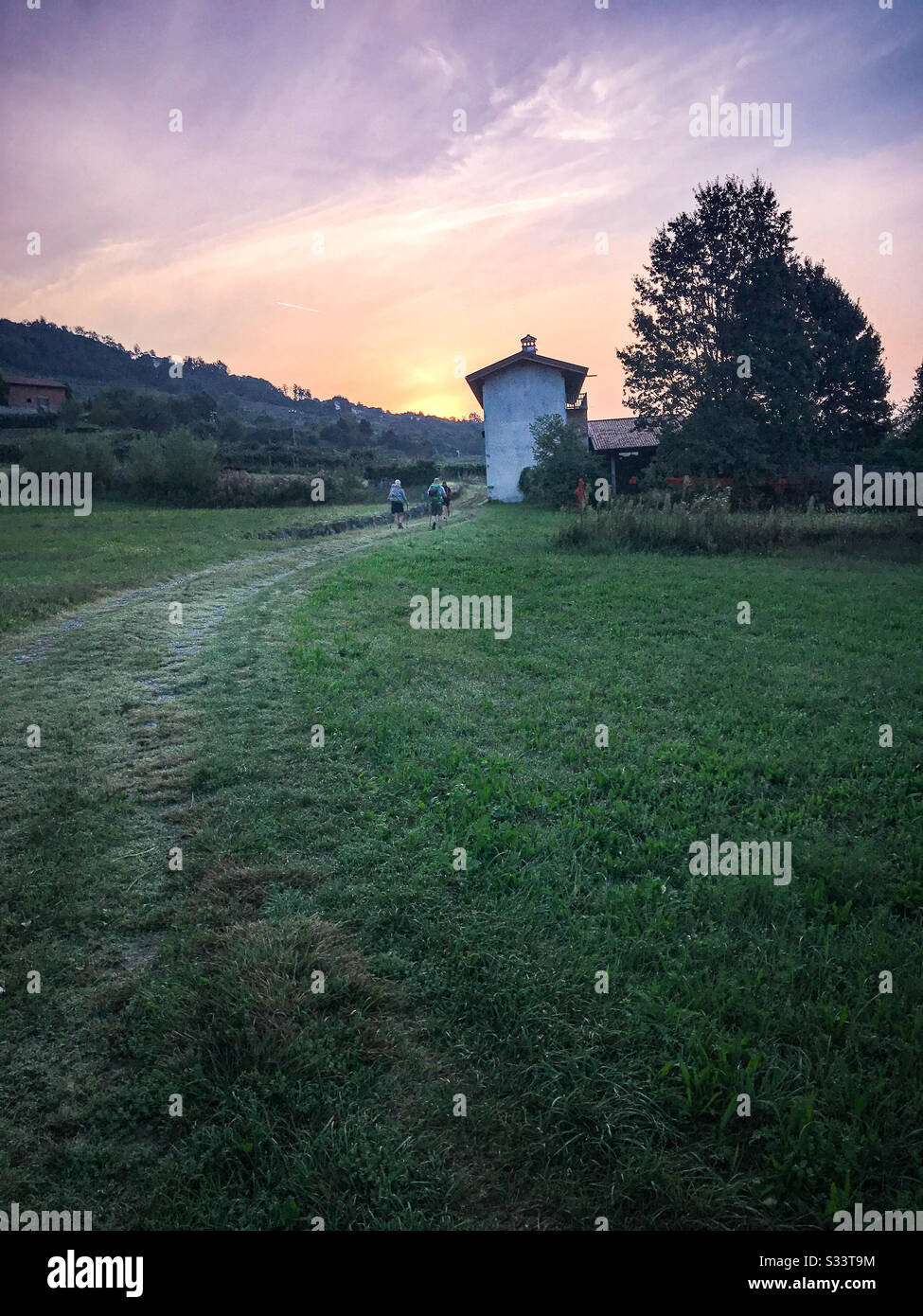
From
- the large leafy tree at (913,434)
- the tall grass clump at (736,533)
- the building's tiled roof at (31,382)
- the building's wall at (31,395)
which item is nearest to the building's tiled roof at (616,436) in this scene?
the large leafy tree at (913,434)

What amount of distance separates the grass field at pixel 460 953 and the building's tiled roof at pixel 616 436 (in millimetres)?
32980

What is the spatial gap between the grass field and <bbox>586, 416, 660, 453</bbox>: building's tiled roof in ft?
108

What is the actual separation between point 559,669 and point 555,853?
145 inches

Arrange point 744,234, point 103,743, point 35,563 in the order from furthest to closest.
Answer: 1. point 744,234
2. point 35,563
3. point 103,743

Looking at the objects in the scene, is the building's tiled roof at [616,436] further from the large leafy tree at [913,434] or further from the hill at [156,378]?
the hill at [156,378]

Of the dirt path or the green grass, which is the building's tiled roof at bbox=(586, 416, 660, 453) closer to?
the green grass

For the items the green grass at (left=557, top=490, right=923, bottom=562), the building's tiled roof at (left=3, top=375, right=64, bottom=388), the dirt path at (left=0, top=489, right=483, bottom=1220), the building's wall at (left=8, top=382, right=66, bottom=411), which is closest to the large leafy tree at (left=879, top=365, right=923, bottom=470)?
the green grass at (left=557, top=490, right=923, bottom=562)

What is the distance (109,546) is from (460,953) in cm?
1698

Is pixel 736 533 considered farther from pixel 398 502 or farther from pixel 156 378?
pixel 156 378

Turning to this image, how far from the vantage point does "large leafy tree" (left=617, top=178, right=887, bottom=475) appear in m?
30.8

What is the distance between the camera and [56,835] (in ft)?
13.9

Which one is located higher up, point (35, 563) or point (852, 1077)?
point (35, 563)
